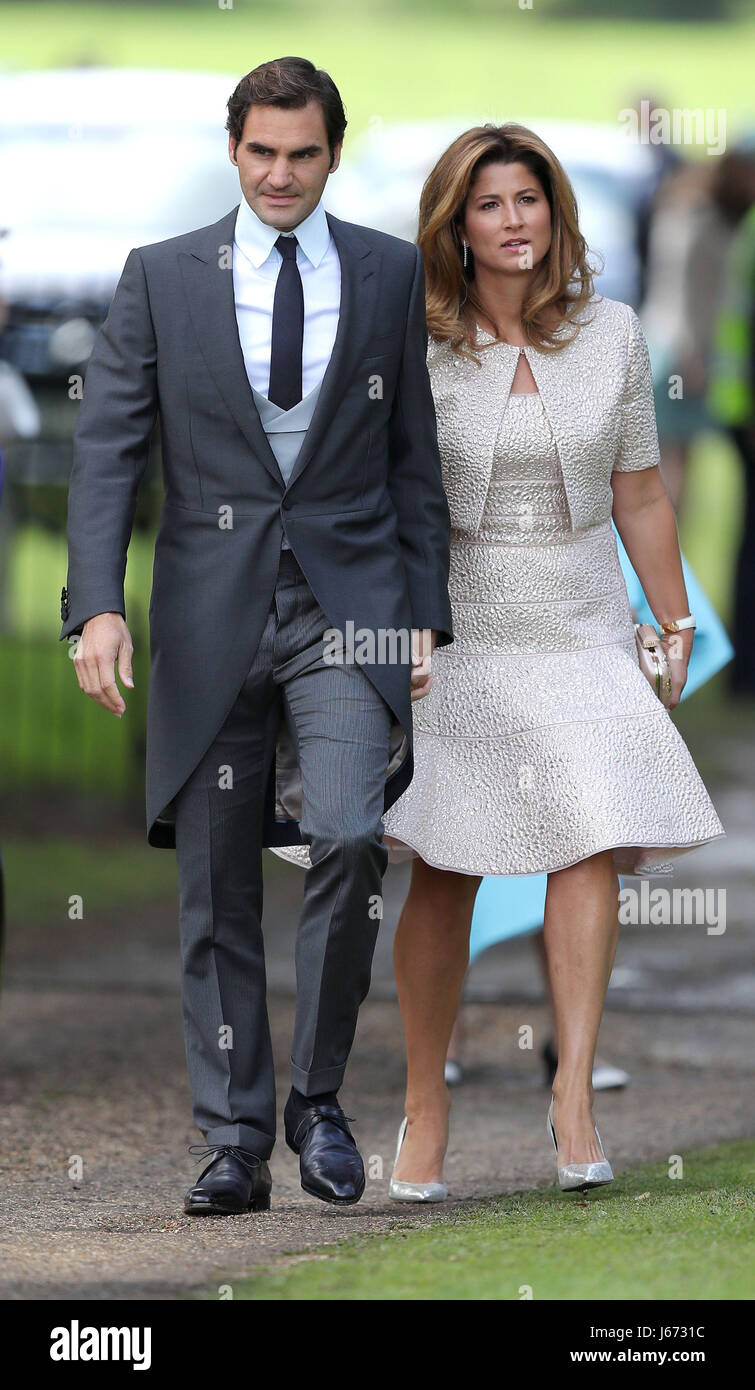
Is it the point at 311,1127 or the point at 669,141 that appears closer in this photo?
the point at 311,1127

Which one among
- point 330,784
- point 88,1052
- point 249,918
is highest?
point 330,784

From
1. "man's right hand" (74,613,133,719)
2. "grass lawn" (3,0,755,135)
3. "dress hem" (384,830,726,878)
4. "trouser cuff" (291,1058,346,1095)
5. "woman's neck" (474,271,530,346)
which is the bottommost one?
"trouser cuff" (291,1058,346,1095)

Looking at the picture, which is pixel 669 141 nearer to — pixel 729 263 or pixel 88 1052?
pixel 729 263

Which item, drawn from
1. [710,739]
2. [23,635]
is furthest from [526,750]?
[710,739]

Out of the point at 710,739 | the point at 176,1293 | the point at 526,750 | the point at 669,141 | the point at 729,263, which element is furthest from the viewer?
the point at 669,141

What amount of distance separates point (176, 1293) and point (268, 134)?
190 centimetres

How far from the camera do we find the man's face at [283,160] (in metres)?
3.86

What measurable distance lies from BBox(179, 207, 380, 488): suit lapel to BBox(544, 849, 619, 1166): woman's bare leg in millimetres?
935

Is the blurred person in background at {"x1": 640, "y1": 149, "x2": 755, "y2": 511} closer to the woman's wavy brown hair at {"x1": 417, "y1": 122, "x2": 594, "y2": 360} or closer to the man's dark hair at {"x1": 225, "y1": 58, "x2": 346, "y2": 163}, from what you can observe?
the woman's wavy brown hair at {"x1": 417, "y1": 122, "x2": 594, "y2": 360}

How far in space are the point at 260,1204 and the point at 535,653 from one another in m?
1.13

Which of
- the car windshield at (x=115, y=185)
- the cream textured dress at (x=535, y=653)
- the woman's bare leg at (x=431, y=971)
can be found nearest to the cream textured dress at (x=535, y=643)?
the cream textured dress at (x=535, y=653)

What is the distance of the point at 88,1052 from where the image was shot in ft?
20.1

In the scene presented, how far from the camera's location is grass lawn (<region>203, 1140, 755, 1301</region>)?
3225 mm

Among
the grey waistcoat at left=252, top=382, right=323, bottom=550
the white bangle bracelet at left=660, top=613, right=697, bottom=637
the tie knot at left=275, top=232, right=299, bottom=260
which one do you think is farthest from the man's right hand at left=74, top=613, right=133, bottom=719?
the white bangle bracelet at left=660, top=613, right=697, bottom=637
